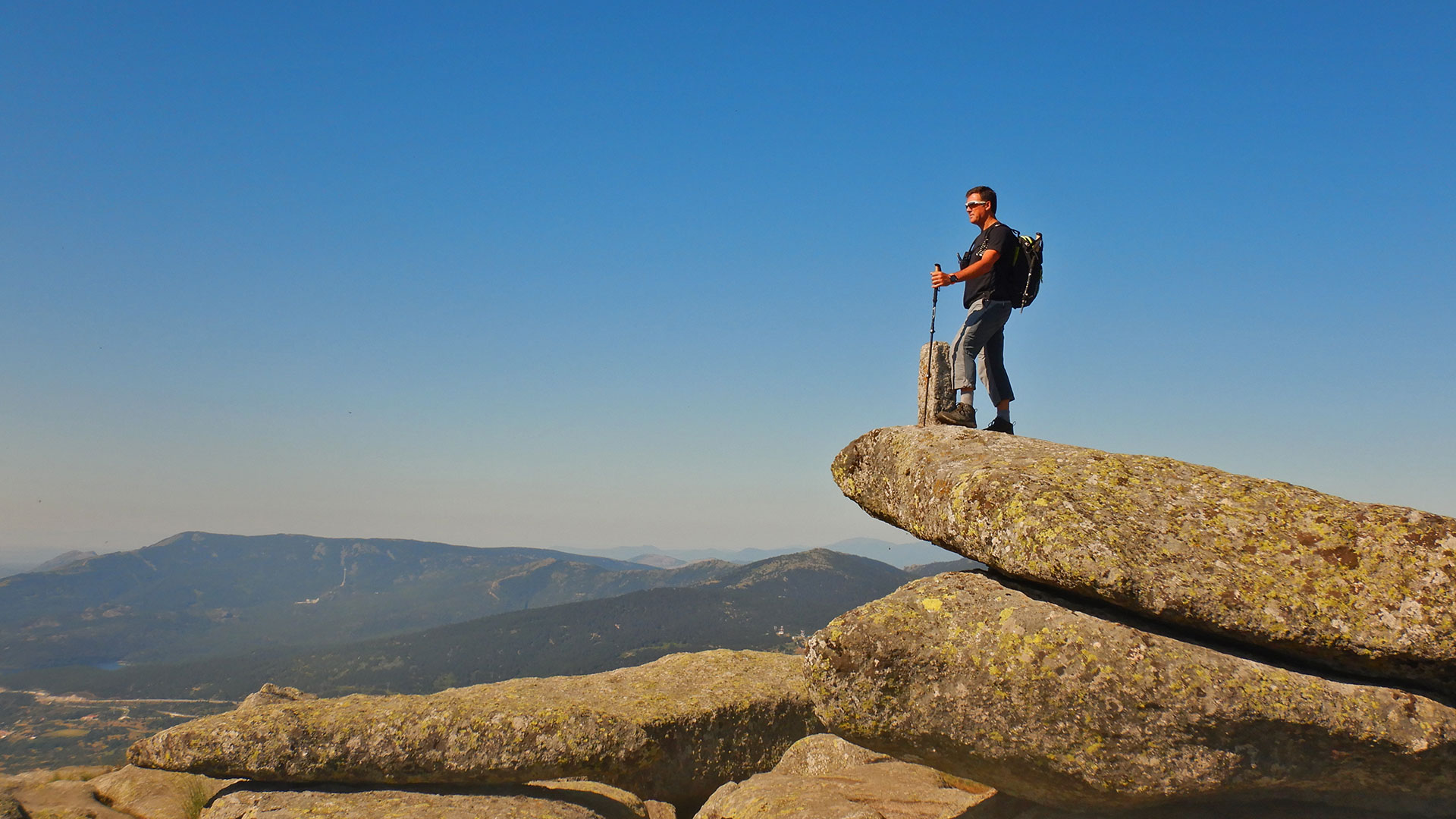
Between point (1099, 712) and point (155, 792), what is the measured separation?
73.8ft

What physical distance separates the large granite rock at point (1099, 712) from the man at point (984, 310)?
3955 mm

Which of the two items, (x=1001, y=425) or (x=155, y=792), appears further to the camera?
(x=155, y=792)

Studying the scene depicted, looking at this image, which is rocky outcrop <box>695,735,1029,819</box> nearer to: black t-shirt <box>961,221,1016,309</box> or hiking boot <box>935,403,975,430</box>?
hiking boot <box>935,403,975,430</box>

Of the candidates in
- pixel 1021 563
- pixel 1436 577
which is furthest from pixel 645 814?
pixel 1436 577

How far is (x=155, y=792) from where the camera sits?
767 inches

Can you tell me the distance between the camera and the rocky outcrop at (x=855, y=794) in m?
13.8

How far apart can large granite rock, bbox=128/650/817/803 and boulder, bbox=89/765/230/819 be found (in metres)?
2.15

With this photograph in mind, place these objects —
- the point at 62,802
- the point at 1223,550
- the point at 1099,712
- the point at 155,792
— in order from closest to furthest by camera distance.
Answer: the point at 1099,712 → the point at 1223,550 → the point at 62,802 → the point at 155,792

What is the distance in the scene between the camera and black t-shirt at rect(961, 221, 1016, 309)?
45.7ft

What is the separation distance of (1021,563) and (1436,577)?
4.92m

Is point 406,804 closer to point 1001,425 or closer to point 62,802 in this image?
point 62,802

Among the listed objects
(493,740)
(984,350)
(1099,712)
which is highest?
(984,350)

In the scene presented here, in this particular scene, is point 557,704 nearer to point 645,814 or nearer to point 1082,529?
point 645,814

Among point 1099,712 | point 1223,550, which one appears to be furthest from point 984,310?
point 1099,712
